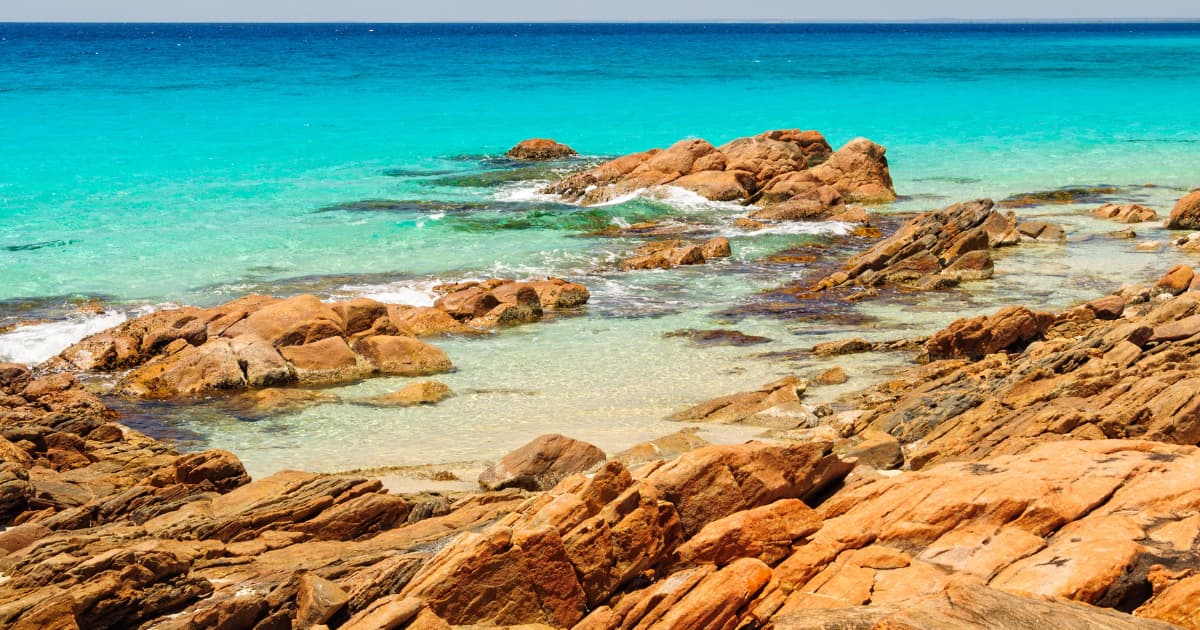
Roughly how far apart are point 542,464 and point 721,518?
4681 mm

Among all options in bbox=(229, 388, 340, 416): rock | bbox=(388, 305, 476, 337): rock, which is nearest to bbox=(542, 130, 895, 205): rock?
bbox=(388, 305, 476, 337): rock

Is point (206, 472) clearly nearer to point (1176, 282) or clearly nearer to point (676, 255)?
point (676, 255)

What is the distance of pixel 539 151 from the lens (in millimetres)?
51156

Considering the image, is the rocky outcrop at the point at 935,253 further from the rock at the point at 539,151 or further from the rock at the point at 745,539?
the rock at the point at 539,151

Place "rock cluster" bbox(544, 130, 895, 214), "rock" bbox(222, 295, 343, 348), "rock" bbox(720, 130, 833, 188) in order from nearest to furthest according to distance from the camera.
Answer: "rock" bbox(222, 295, 343, 348), "rock cluster" bbox(544, 130, 895, 214), "rock" bbox(720, 130, 833, 188)

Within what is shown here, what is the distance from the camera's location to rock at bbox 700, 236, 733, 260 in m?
30.2

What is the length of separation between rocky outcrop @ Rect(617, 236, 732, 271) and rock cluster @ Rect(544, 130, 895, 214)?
696 cm

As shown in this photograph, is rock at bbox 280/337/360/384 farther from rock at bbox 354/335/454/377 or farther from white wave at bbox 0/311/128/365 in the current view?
white wave at bbox 0/311/128/365

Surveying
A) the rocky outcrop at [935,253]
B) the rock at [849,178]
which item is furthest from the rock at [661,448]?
the rock at [849,178]

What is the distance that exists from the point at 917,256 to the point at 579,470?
1568 cm

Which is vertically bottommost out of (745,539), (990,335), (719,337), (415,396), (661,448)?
(415,396)

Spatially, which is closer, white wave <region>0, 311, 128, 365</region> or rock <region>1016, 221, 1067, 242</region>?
white wave <region>0, 311, 128, 365</region>

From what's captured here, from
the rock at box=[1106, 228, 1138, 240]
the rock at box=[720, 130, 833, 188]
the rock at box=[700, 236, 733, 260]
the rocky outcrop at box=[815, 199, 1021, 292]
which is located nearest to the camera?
the rocky outcrop at box=[815, 199, 1021, 292]

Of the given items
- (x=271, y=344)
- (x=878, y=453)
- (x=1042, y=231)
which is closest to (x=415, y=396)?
(x=271, y=344)
